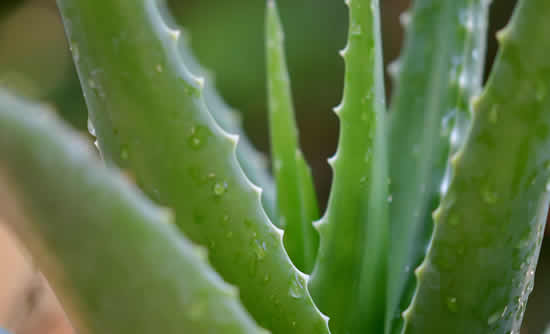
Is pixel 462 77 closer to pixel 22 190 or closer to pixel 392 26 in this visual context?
pixel 22 190

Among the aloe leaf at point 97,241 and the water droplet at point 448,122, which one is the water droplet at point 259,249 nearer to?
the aloe leaf at point 97,241

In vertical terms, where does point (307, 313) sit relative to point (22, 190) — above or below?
below

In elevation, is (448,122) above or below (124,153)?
below

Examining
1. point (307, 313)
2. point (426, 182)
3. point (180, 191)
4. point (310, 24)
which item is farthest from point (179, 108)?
point (310, 24)

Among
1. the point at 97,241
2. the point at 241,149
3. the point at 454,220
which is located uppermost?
the point at 97,241

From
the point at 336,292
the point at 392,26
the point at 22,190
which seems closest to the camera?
the point at 22,190

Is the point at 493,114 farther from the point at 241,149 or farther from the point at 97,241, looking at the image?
the point at 241,149

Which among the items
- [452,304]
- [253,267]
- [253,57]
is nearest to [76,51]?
[253,267]
